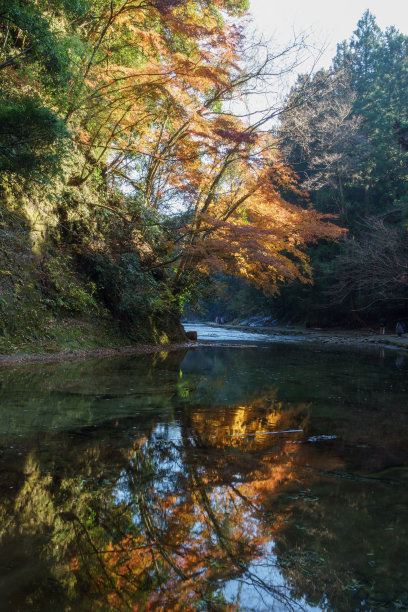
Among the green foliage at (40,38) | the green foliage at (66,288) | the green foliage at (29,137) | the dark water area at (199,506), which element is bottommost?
the dark water area at (199,506)

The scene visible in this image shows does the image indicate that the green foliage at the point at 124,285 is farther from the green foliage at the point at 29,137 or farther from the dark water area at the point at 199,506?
the dark water area at the point at 199,506

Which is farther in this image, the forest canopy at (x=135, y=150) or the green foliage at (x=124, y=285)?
the green foliage at (x=124, y=285)

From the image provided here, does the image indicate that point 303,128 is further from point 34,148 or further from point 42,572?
point 42,572

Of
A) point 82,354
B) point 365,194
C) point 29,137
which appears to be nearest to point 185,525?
point 29,137

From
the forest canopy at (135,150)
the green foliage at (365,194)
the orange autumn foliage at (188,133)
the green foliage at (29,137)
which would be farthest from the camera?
the green foliage at (365,194)

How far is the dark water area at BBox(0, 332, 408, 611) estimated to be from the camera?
1834 millimetres

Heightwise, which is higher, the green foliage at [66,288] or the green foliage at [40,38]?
the green foliage at [40,38]

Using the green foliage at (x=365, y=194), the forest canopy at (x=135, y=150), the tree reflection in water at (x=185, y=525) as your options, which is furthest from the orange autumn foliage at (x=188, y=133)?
the tree reflection in water at (x=185, y=525)

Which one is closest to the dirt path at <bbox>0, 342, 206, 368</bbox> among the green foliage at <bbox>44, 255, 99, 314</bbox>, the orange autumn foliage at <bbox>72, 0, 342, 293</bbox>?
the green foliage at <bbox>44, 255, 99, 314</bbox>

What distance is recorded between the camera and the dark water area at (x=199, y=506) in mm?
1834

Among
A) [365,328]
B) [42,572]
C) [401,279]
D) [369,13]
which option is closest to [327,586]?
[42,572]

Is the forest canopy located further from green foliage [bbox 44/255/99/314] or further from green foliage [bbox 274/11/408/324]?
green foliage [bbox 274/11/408/324]

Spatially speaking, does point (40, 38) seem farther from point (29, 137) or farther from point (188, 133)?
point (188, 133)

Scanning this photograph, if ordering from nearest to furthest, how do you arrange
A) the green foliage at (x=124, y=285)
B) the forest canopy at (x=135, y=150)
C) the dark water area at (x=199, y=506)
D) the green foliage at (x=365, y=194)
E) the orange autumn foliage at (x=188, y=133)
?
the dark water area at (x=199, y=506), the forest canopy at (x=135, y=150), the orange autumn foliage at (x=188, y=133), the green foliage at (x=124, y=285), the green foliage at (x=365, y=194)
